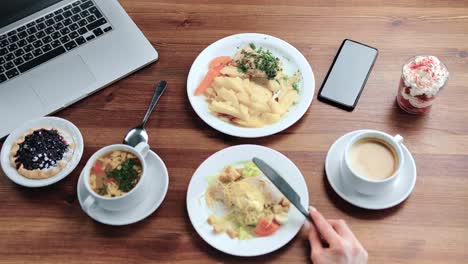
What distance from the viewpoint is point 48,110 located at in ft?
4.01

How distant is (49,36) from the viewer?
1310mm

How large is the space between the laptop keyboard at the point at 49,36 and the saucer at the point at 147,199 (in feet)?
1.19

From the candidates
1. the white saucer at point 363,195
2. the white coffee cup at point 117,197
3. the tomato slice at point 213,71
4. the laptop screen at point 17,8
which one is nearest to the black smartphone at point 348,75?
the white saucer at point 363,195

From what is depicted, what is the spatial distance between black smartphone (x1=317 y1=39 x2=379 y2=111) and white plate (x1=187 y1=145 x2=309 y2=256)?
22 cm

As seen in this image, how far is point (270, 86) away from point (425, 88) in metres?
0.35

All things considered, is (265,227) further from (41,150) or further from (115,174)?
(41,150)

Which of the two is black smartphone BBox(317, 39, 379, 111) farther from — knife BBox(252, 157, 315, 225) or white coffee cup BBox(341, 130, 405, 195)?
knife BBox(252, 157, 315, 225)

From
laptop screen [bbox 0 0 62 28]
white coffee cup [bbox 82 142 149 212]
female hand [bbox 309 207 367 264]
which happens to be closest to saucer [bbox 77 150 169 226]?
white coffee cup [bbox 82 142 149 212]

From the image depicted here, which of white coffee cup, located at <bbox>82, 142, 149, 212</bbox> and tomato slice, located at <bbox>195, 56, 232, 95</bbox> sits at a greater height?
tomato slice, located at <bbox>195, 56, 232, 95</bbox>

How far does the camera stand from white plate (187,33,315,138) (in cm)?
117

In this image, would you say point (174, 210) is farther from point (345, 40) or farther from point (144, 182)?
point (345, 40)

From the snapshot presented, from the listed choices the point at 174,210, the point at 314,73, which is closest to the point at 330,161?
the point at 314,73

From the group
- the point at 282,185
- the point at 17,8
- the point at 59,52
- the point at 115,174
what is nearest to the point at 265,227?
the point at 282,185

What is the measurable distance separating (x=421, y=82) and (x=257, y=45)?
41 centimetres
